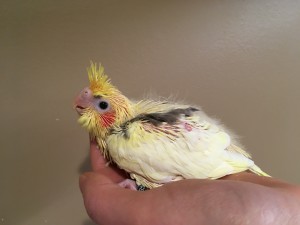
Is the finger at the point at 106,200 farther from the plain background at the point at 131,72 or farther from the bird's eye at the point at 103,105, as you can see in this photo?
the plain background at the point at 131,72

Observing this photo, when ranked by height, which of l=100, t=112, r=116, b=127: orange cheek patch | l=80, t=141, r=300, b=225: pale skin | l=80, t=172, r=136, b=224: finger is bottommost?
l=80, t=172, r=136, b=224: finger

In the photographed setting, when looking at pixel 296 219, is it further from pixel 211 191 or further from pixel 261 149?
pixel 261 149

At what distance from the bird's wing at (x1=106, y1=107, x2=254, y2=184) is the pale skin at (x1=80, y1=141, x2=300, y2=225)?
8 cm

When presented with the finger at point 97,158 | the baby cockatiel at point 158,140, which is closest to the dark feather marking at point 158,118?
the baby cockatiel at point 158,140

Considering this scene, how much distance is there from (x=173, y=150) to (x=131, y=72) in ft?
1.46

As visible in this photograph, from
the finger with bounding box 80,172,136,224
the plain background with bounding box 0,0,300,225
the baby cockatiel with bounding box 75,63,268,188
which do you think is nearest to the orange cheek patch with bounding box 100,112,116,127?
the baby cockatiel with bounding box 75,63,268,188

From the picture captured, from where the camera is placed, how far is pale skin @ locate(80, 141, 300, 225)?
1.59ft

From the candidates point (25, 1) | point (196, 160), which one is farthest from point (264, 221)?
point (25, 1)

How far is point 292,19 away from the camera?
1.05m

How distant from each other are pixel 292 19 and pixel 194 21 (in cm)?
30

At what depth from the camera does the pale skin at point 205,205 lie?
485 mm

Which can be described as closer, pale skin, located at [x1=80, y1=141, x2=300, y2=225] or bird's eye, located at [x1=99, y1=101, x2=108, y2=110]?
pale skin, located at [x1=80, y1=141, x2=300, y2=225]

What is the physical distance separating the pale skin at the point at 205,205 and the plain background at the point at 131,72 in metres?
0.44

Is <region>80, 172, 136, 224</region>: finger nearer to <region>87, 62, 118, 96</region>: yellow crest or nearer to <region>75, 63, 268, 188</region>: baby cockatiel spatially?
<region>75, 63, 268, 188</region>: baby cockatiel
